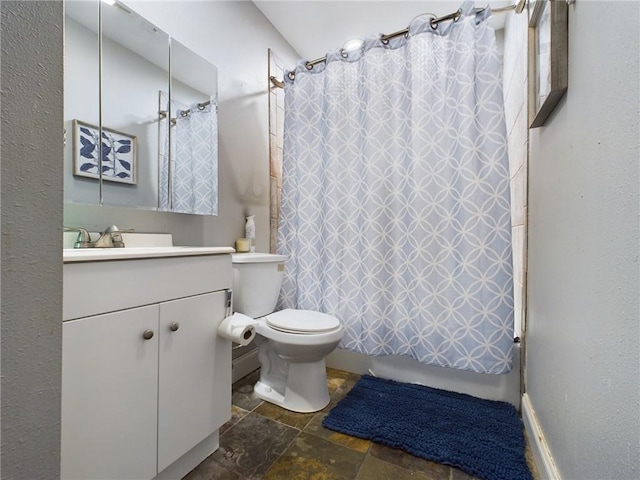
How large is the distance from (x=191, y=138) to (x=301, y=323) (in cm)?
109

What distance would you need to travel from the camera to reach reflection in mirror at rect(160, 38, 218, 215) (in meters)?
1.41

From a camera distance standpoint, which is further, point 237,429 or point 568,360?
point 237,429

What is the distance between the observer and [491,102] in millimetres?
1393

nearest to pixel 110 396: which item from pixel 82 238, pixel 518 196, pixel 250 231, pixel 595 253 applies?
pixel 82 238

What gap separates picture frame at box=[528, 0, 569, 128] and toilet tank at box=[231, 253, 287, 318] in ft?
4.29

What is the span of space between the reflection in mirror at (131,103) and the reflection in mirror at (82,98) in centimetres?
3

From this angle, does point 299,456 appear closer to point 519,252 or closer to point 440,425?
point 440,425

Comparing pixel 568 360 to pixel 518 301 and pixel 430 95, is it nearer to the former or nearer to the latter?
pixel 518 301

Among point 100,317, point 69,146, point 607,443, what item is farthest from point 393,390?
point 69,146

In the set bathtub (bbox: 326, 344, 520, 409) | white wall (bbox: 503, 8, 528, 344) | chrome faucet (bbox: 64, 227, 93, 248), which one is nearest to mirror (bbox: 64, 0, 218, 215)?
chrome faucet (bbox: 64, 227, 93, 248)

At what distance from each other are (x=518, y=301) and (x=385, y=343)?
76cm

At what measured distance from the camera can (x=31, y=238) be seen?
1.08 feet

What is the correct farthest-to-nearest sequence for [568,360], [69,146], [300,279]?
[300,279] → [69,146] → [568,360]

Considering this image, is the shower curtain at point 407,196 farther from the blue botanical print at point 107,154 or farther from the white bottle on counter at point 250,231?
the blue botanical print at point 107,154
